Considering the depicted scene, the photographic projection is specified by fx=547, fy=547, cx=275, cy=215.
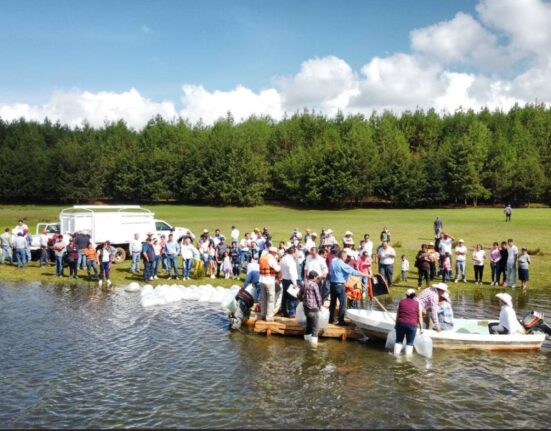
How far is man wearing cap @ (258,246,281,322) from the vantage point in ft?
52.0

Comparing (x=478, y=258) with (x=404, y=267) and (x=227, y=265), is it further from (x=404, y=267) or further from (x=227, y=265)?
(x=227, y=265)

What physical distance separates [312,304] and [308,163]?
7797 cm

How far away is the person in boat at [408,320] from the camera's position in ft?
45.2

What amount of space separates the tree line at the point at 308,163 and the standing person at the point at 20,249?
2479 inches

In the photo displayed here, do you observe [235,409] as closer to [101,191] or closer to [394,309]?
[394,309]

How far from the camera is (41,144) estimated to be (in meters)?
126

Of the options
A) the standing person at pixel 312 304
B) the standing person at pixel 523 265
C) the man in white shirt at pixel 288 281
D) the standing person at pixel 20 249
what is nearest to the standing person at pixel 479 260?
the standing person at pixel 523 265

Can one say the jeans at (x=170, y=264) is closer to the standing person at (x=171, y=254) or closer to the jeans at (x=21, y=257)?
the standing person at (x=171, y=254)

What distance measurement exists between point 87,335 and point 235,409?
687cm

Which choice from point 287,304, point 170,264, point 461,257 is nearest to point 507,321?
point 287,304

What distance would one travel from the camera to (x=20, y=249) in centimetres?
2728

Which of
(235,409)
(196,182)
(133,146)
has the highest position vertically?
(133,146)

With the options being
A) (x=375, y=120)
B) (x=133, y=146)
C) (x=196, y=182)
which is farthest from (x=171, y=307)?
(x=375, y=120)

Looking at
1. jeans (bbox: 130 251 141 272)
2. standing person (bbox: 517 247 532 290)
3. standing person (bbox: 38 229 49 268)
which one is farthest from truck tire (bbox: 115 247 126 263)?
standing person (bbox: 517 247 532 290)
